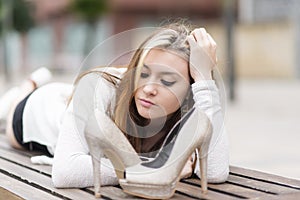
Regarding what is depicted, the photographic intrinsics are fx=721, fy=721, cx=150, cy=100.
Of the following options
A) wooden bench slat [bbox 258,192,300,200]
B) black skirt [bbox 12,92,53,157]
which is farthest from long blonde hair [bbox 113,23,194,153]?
black skirt [bbox 12,92,53,157]

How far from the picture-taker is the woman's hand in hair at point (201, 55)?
265 centimetres

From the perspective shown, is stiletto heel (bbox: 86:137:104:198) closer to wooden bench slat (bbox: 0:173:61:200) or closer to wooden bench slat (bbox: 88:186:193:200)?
wooden bench slat (bbox: 88:186:193:200)

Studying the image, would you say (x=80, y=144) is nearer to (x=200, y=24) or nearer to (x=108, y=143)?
(x=108, y=143)

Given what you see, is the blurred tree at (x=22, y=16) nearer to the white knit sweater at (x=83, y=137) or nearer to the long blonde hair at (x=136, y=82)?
the white knit sweater at (x=83, y=137)

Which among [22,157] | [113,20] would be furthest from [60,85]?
[113,20]

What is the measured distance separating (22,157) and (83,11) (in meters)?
27.5

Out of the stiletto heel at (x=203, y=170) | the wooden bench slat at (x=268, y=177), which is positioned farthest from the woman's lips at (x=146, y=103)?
the wooden bench slat at (x=268, y=177)

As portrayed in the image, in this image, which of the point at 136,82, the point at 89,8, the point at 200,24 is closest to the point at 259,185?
the point at 136,82

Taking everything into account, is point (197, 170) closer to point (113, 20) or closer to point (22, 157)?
point (22, 157)

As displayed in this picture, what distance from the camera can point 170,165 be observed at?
2424mm

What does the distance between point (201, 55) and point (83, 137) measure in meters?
0.56

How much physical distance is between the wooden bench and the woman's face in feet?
1.04

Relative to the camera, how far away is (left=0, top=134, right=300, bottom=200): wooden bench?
8.52ft

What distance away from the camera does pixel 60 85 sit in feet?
13.9
